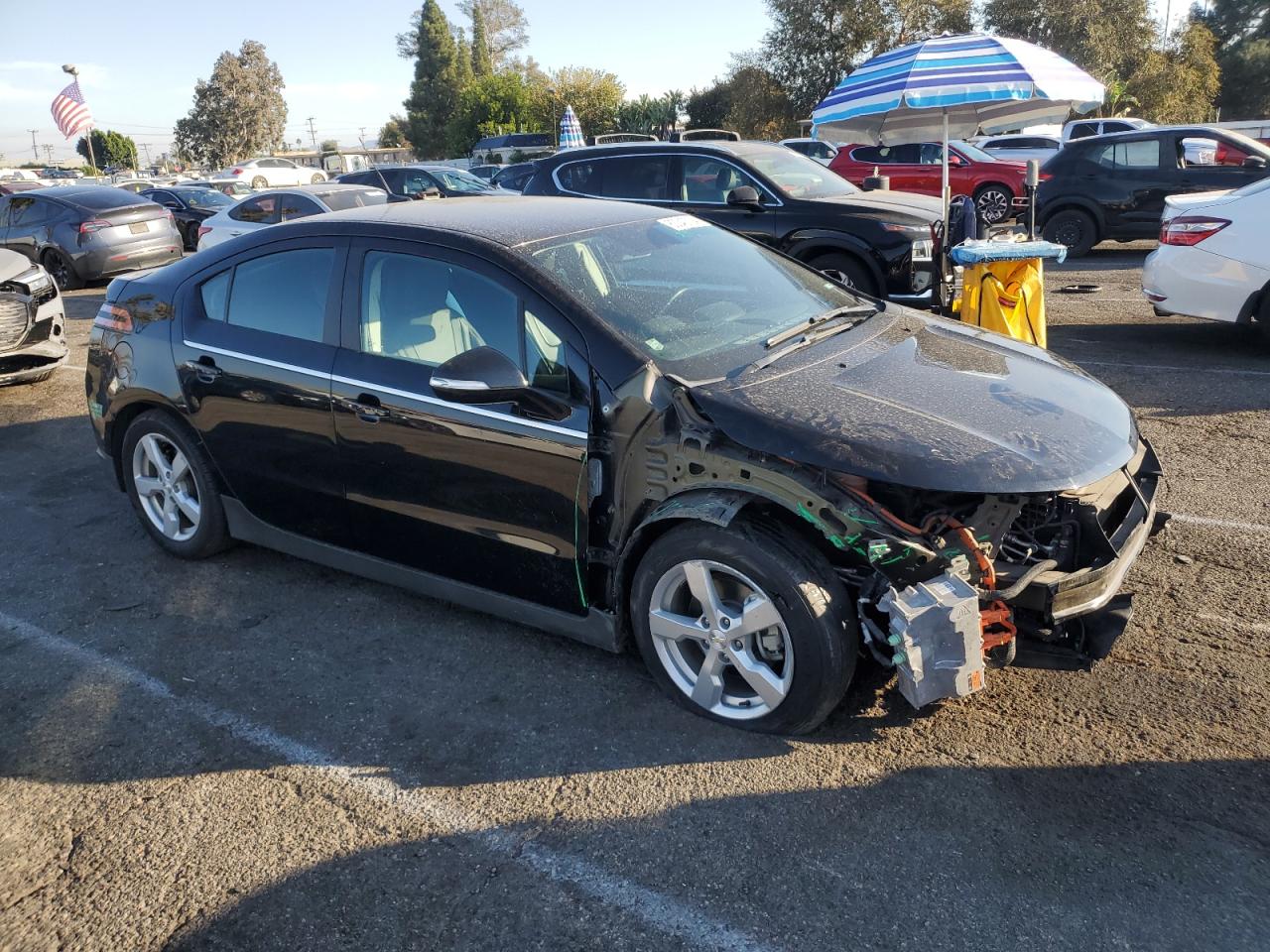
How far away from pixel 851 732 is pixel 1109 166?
41.0 ft

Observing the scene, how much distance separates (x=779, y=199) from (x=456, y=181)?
27.5 feet

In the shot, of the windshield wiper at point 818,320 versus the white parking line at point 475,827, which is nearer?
the white parking line at point 475,827

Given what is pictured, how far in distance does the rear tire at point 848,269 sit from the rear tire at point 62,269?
11068mm

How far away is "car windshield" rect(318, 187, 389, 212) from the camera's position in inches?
514

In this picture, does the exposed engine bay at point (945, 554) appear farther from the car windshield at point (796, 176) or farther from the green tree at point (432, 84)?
the green tree at point (432, 84)

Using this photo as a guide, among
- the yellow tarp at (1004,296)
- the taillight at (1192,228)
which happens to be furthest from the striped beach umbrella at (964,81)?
the yellow tarp at (1004,296)

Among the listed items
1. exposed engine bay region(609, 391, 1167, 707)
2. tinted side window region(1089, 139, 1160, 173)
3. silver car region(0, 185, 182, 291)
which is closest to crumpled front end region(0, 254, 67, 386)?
silver car region(0, 185, 182, 291)

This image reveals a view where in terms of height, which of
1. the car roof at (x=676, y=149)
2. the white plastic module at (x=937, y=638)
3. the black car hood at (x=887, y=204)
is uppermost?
the car roof at (x=676, y=149)

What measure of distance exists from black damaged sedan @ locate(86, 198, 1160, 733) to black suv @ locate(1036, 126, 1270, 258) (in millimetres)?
10565

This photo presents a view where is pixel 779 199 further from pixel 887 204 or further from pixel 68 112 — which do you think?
pixel 68 112

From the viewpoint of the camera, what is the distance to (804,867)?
2.62 meters

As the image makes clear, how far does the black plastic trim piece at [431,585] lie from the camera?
3.44m

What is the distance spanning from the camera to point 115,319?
4.82 m

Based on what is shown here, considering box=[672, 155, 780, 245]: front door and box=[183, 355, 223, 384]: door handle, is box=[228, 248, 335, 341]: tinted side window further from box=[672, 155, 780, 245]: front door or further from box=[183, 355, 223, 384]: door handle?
box=[672, 155, 780, 245]: front door
